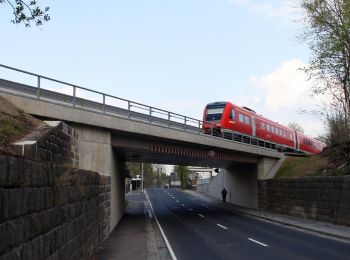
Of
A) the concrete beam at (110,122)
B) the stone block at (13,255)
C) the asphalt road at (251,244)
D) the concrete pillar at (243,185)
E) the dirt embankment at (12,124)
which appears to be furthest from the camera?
the concrete pillar at (243,185)

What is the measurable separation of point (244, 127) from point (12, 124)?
3220 cm

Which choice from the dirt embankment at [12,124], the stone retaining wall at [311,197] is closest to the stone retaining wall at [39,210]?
the dirt embankment at [12,124]

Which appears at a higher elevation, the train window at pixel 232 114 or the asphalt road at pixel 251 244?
the train window at pixel 232 114

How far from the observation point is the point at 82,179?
1069 centimetres

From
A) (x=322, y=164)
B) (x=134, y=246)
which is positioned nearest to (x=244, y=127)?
(x=322, y=164)

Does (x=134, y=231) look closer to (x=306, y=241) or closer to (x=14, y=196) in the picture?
(x=306, y=241)

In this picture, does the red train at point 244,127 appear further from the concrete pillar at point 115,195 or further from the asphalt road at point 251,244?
the asphalt road at point 251,244

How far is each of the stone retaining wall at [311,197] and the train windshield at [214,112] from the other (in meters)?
Result: 6.61

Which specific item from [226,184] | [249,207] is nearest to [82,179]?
[249,207]

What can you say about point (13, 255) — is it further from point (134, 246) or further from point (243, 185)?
point (243, 185)

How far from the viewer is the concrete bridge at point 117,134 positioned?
17656 millimetres

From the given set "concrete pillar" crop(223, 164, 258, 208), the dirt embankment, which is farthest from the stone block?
"concrete pillar" crop(223, 164, 258, 208)

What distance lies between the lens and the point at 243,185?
48.3 metres

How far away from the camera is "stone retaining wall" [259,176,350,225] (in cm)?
2569
